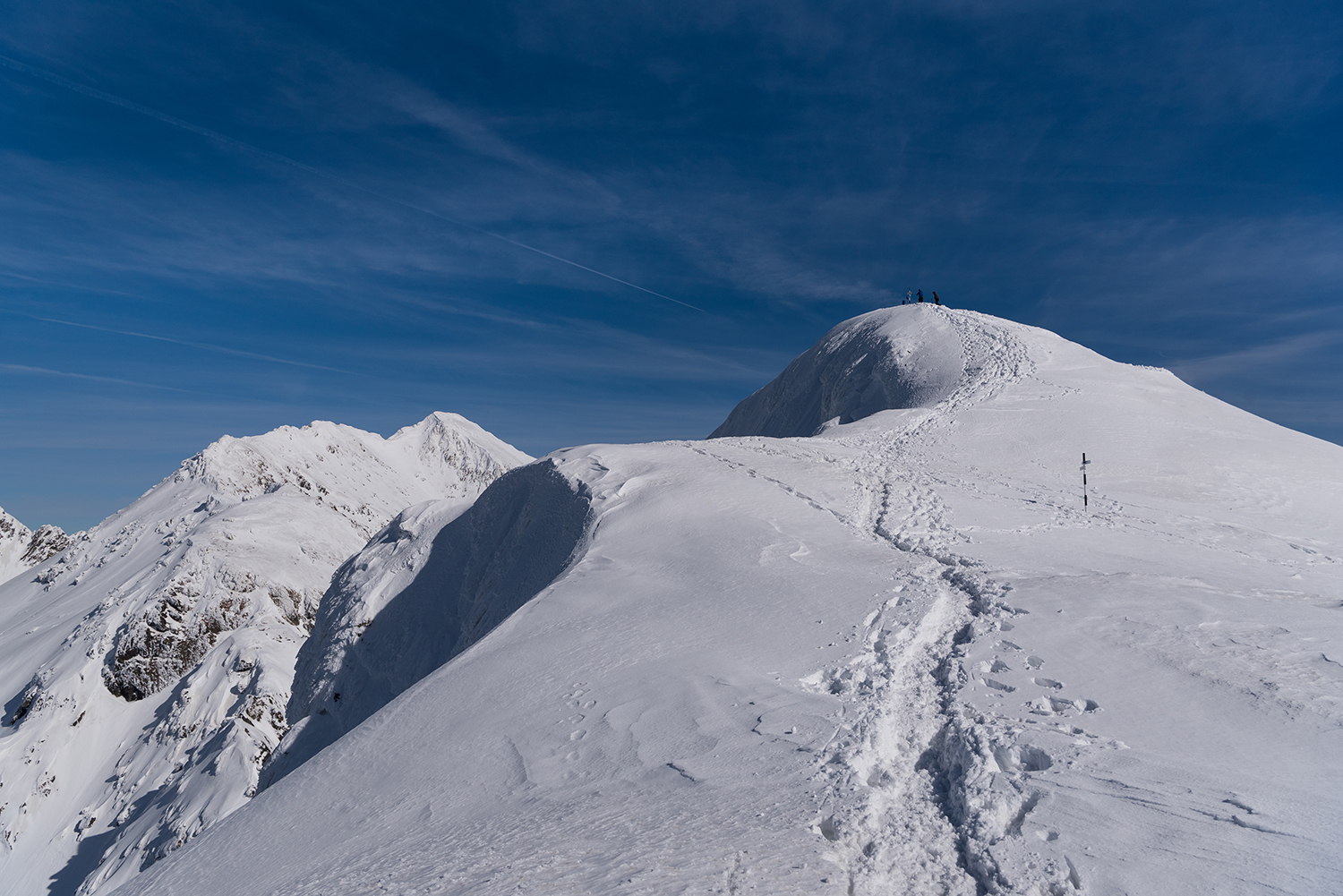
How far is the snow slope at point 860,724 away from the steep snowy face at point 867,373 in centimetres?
2068

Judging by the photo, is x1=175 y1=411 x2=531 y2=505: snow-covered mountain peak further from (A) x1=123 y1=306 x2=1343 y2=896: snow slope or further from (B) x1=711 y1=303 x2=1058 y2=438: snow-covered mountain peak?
(A) x1=123 y1=306 x2=1343 y2=896: snow slope

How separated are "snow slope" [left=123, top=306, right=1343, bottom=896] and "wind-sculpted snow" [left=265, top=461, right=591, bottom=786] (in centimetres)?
387

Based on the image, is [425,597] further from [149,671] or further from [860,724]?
[149,671]

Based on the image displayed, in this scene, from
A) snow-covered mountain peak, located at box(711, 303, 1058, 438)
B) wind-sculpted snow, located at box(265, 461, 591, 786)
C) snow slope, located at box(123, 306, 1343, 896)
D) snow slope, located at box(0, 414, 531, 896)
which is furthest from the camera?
snow slope, located at box(0, 414, 531, 896)

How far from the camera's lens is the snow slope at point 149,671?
149 feet

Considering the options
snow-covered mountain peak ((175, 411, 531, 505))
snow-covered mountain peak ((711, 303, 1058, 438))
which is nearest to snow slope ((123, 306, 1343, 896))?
snow-covered mountain peak ((711, 303, 1058, 438))

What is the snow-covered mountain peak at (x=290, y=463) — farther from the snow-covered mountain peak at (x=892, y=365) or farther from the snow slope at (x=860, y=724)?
the snow slope at (x=860, y=724)

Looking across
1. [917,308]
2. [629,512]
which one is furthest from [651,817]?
[917,308]

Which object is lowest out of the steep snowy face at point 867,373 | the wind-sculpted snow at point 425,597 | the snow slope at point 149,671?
the snow slope at point 149,671

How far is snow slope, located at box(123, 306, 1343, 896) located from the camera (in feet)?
18.0

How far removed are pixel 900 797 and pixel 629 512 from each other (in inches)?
458

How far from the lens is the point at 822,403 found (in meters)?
48.1

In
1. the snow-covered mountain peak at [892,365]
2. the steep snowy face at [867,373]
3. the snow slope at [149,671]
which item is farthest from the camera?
the snow slope at [149,671]

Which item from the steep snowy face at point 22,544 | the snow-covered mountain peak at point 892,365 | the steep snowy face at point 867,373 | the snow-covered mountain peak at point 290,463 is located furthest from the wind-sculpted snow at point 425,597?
the steep snowy face at point 22,544
